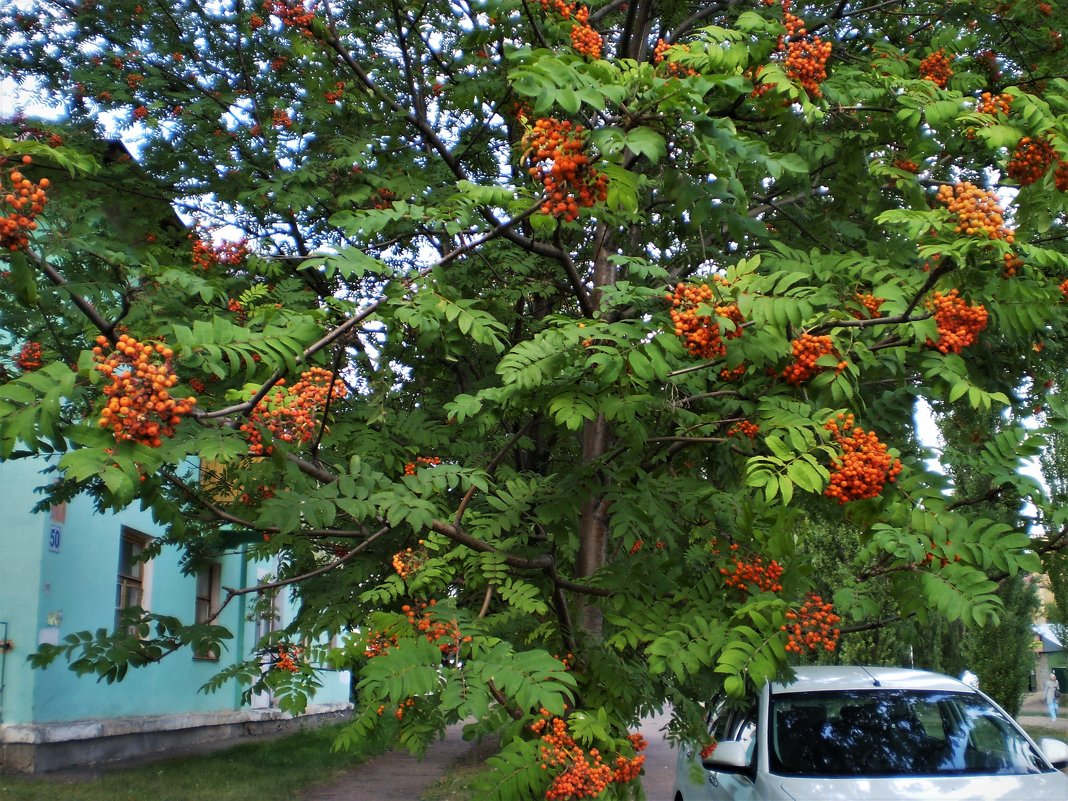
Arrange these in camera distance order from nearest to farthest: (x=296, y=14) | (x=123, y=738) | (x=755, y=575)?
1. (x=755, y=575)
2. (x=296, y=14)
3. (x=123, y=738)

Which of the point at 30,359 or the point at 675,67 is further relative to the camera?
the point at 30,359

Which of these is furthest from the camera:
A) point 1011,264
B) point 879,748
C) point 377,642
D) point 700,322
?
point 879,748

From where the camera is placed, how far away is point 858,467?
3725mm

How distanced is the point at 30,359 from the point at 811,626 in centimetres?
436

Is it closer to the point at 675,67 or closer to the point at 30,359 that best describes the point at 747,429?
the point at 675,67

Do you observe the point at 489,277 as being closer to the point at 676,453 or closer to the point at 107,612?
the point at 676,453

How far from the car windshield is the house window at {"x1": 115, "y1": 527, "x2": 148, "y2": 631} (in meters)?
10.4

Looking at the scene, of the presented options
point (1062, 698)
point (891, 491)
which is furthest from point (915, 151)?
point (1062, 698)

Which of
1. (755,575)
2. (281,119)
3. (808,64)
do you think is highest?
(281,119)

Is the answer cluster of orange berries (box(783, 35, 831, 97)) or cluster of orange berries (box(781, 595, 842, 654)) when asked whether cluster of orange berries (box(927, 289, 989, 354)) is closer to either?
cluster of orange berries (box(783, 35, 831, 97))

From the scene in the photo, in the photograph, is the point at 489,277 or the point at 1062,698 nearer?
the point at 489,277

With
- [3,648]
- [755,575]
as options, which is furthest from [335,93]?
[3,648]

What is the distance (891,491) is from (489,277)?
3.74 meters

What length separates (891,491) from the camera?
3.98m
